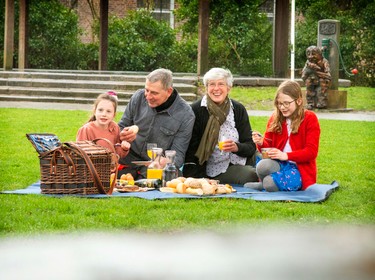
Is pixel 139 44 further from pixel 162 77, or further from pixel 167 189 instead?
pixel 167 189

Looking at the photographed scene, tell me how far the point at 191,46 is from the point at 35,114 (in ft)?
37.5

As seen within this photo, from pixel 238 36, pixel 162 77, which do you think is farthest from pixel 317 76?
pixel 162 77

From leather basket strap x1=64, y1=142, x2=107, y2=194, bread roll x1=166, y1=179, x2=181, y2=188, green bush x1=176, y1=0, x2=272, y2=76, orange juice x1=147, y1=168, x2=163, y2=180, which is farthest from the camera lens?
green bush x1=176, y1=0, x2=272, y2=76

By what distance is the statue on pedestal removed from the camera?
2011 cm

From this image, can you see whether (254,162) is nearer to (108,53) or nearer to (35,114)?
(35,114)

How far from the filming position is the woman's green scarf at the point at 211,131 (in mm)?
9375

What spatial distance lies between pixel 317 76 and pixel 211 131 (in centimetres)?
1116

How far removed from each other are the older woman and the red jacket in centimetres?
33

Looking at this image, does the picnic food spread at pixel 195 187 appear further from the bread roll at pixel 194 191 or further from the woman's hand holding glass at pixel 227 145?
the woman's hand holding glass at pixel 227 145

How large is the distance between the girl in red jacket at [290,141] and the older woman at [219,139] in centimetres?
33

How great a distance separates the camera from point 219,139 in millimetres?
9430

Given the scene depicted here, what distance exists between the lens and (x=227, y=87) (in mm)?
9312

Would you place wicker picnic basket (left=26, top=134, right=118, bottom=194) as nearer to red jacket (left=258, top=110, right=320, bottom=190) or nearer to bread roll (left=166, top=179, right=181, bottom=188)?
bread roll (left=166, top=179, right=181, bottom=188)

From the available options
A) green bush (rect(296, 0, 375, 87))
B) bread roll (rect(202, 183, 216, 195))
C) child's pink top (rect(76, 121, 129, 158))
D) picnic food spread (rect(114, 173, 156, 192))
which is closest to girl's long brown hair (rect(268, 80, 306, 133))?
bread roll (rect(202, 183, 216, 195))
